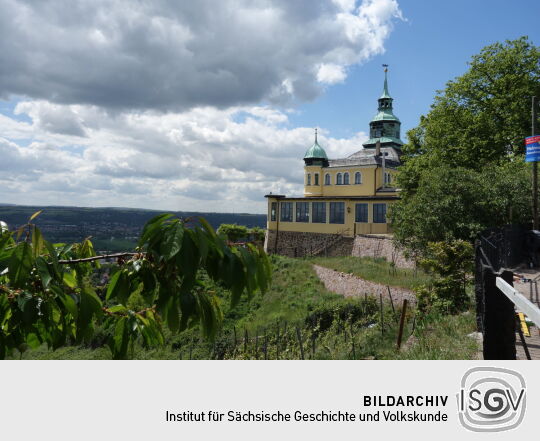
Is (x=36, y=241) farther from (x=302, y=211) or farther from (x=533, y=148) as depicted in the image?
(x=302, y=211)

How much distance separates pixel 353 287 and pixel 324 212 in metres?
15.6

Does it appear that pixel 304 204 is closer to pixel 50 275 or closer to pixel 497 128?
pixel 497 128

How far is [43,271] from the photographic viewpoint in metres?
1.49

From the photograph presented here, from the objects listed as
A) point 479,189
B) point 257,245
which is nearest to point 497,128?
point 479,189

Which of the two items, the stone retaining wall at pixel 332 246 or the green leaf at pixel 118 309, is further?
the stone retaining wall at pixel 332 246

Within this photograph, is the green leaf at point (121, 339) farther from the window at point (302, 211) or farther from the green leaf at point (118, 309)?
the window at point (302, 211)

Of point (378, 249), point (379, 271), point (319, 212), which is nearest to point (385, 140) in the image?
point (319, 212)

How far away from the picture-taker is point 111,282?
1.82m

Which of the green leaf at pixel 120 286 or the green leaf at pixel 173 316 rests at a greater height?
the green leaf at pixel 120 286

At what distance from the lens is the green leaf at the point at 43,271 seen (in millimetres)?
1451

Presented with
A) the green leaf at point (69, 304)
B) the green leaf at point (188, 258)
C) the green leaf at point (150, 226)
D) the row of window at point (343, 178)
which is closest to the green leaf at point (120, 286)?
the green leaf at point (69, 304)

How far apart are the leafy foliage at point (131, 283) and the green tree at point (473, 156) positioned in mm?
16267

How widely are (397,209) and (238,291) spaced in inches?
803

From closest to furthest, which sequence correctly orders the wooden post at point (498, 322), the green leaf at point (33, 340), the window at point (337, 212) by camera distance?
the green leaf at point (33, 340) < the wooden post at point (498, 322) < the window at point (337, 212)
